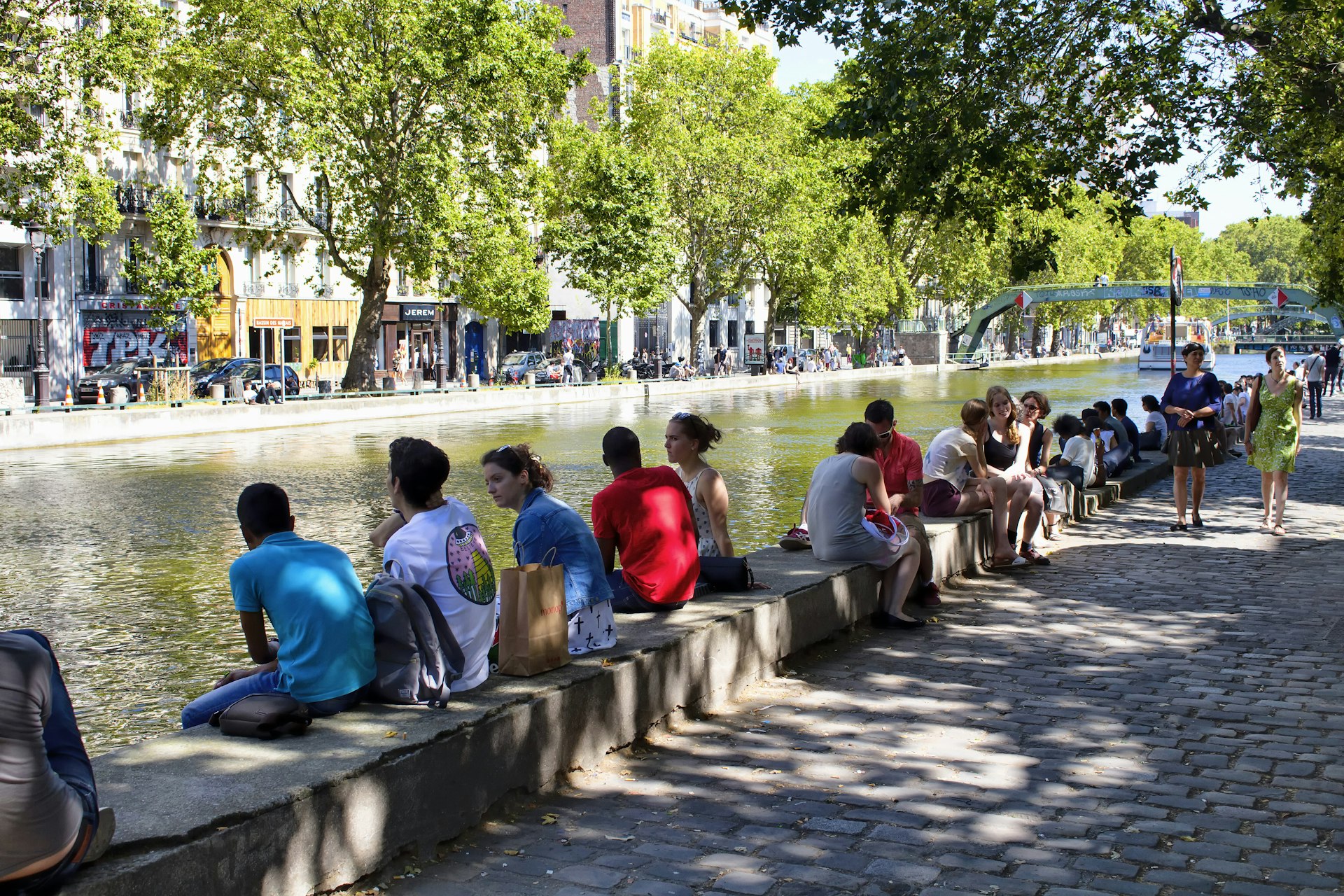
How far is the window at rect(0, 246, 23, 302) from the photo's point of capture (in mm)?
44281

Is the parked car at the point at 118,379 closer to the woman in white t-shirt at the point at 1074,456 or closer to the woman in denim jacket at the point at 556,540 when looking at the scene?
the woman in white t-shirt at the point at 1074,456

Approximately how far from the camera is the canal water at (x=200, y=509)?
8828 millimetres

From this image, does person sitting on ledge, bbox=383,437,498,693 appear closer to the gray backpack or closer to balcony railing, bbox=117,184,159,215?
the gray backpack

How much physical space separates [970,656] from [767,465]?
14.8 m

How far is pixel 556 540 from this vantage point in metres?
6.17

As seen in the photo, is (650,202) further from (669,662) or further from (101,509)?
(669,662)

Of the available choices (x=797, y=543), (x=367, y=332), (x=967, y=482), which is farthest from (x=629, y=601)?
(x=367, y=332)

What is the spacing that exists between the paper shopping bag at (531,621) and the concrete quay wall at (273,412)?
24.2m

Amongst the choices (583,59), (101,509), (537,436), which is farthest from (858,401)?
(101,509)

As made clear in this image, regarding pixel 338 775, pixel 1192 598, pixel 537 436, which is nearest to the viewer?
pixel 338 775

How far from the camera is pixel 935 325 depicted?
112m

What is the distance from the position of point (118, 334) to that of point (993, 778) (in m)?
45.6

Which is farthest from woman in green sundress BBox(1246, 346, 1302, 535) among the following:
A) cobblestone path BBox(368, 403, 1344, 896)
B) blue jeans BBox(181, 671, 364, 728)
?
blue jeans BBox(181, 671, 364, 728)

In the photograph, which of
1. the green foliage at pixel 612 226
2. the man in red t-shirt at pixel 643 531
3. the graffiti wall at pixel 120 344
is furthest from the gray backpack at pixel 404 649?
the green foliage at pixel 612 226
